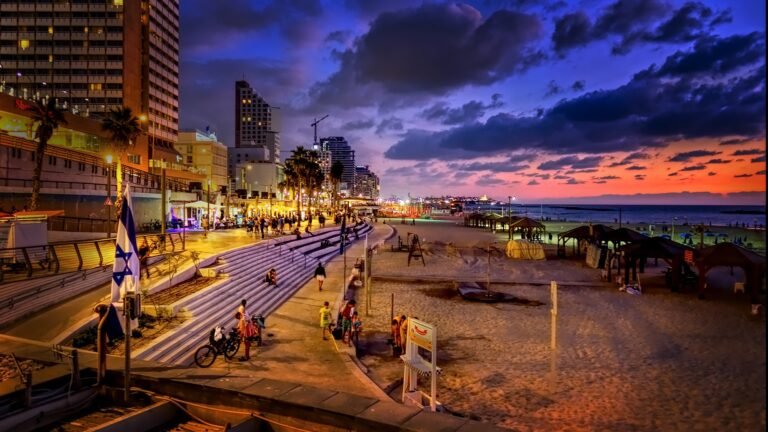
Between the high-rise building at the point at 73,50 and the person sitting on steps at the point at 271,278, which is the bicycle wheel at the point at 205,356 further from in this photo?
the high-rise building at the point at 73,50

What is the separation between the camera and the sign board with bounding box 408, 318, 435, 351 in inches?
366

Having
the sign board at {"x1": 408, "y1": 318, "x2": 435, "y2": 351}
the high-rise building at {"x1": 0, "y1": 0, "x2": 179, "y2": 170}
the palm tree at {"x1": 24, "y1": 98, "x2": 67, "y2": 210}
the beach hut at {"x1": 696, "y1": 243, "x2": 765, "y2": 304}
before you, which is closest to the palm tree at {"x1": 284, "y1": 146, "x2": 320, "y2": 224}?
the high-rise building at {"x1": 0, "y1": 0, "x2": 179, "y2": 170}

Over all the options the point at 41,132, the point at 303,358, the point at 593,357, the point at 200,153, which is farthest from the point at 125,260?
the point at 200,153

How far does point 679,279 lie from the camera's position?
26.3 m

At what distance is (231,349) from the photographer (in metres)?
13.0

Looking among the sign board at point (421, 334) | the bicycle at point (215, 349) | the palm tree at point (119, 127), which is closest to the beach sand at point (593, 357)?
the sign board at point (421, 334)

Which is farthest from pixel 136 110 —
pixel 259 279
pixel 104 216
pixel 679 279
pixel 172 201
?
pixel 679 279

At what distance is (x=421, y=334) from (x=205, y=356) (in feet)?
21.7

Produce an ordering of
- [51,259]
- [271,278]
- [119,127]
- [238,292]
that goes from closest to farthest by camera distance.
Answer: [51,259] < [238,292] < [271,278] < [119,127]

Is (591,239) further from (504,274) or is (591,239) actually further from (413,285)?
(413,285)

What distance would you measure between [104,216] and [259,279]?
850 inches

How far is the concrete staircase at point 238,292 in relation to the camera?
12992mm

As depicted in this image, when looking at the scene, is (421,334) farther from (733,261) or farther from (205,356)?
(733,261)

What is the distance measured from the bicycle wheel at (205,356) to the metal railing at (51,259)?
7573 mm
